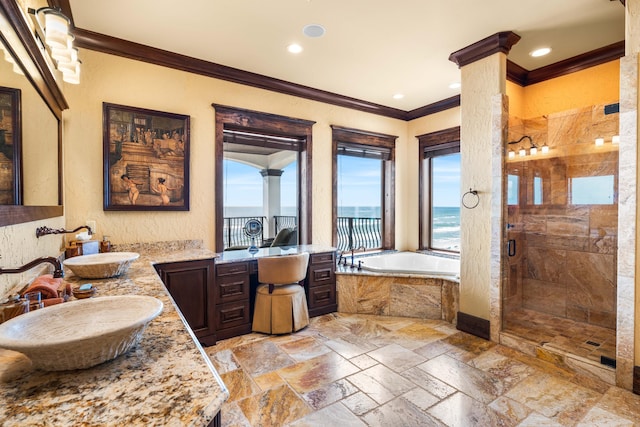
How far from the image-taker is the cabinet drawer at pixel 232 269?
3135 millimetres

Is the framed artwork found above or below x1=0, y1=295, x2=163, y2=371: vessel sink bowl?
above

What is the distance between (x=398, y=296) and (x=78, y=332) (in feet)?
10.9

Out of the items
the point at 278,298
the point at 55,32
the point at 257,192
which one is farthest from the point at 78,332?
the point at 257,192

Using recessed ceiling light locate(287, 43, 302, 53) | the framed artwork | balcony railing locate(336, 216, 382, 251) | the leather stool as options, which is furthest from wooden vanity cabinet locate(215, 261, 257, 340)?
balcony railing locate(336, 216, 382, 251)

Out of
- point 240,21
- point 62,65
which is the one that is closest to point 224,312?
point 62,65

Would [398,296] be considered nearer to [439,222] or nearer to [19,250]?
[439,222]

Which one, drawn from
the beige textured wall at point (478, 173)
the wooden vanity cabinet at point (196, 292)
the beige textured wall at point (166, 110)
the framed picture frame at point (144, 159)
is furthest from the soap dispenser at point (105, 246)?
the beige textured wall at point (478, 173)

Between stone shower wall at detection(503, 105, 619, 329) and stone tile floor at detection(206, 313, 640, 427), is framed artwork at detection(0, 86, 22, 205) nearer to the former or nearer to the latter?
stone tile floor at detection(206, 313, 640, 427)

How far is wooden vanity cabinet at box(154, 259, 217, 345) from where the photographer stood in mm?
2816

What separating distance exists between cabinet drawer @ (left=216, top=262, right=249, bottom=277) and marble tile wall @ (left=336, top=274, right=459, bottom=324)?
1.24 metres

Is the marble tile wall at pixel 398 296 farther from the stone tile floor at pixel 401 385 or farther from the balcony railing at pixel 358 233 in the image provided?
the balcony railing at pixel 358 233

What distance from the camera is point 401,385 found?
2.33 m

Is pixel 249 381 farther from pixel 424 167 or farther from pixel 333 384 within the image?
pixel 424 167

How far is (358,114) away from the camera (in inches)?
187
